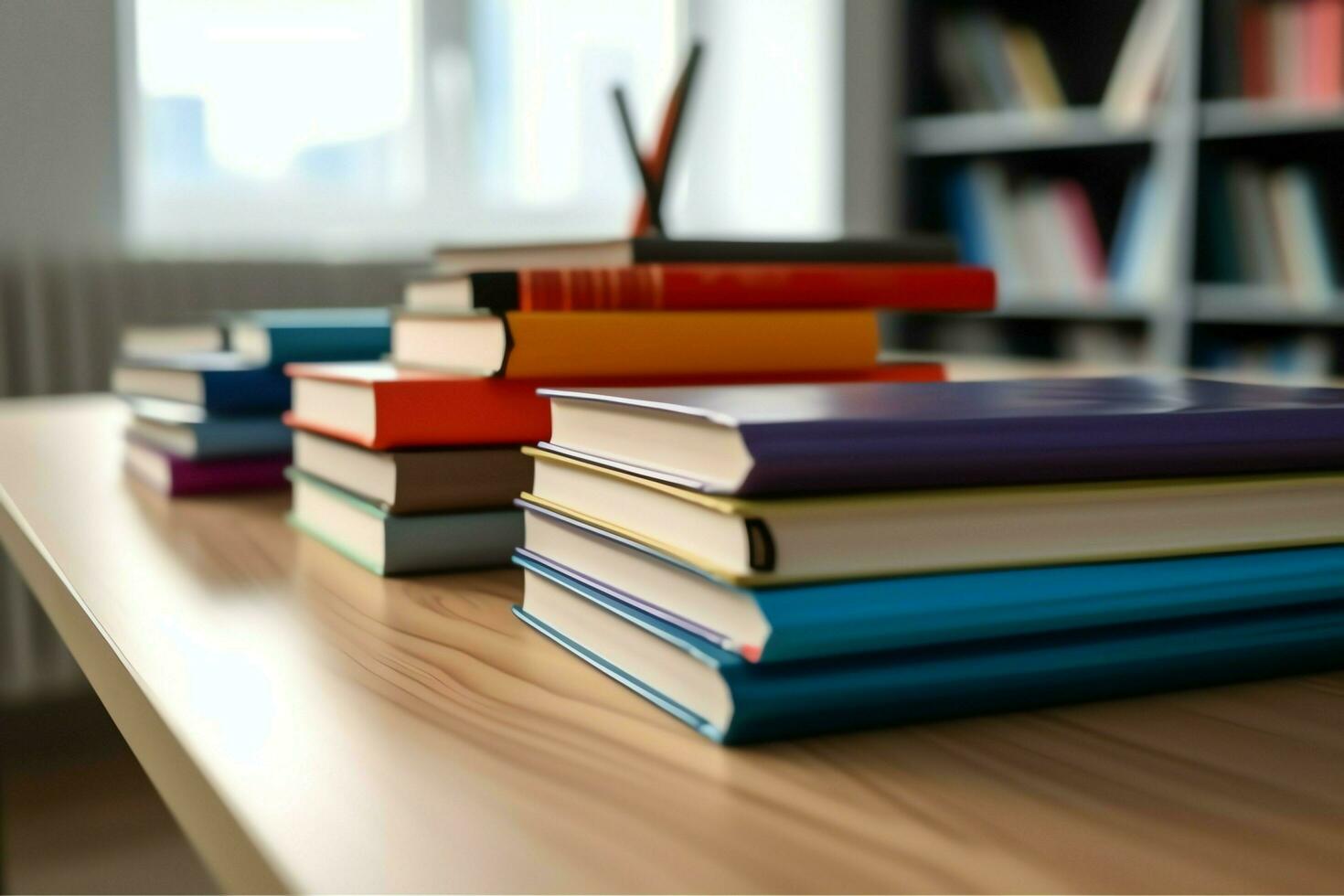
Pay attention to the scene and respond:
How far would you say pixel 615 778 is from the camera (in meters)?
0.34

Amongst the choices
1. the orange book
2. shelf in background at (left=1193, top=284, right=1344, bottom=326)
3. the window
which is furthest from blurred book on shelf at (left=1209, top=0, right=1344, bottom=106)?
the orange book

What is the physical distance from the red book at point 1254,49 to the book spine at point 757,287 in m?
2.30

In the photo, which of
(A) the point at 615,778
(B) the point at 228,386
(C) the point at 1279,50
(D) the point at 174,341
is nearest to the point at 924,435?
(A) the point at 615,778

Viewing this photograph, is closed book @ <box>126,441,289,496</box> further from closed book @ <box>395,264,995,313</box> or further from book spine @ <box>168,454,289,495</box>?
closed book @ <box>395,264,995,313</box>

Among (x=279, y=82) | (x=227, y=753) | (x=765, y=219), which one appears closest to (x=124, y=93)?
(x=279, y=82)

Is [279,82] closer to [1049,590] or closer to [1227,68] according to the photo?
[1227,68]

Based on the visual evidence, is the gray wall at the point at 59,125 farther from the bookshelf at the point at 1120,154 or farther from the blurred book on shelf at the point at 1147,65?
the blurred book on shelf at the point at 1147,65

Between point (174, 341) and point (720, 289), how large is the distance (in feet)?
2.13

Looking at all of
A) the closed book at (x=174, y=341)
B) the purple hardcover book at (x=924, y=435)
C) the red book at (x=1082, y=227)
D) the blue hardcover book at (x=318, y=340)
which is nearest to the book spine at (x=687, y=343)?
the purple hardcover book at (x=924, y=435)

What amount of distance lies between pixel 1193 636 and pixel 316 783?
27cm

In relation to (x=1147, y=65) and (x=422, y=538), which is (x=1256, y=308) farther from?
(x=422, y=538)

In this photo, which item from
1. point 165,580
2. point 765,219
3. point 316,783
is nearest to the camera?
point 316,783

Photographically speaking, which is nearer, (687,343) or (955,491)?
(955,491)

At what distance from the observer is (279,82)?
2.85 metres
